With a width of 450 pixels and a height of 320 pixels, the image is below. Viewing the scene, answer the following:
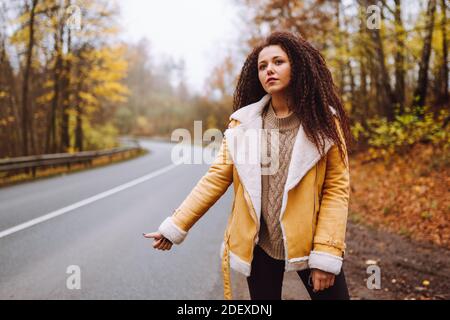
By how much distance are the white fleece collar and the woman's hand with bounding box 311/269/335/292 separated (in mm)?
368

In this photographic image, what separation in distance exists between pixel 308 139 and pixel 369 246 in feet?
14.3

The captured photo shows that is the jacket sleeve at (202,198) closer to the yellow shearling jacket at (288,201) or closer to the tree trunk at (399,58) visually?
the yellow shearling jacket at (288,201)

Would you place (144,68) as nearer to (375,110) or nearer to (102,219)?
(375,110)

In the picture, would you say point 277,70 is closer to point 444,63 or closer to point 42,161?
point 444,63

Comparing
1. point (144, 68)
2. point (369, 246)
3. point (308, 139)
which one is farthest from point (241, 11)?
point (144, 68)

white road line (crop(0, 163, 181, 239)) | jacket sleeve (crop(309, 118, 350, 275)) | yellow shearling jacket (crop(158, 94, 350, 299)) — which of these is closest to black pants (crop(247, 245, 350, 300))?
yellow shearling jacket (crop(158, 94, 350, 299))

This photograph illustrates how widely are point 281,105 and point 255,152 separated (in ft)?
1.10

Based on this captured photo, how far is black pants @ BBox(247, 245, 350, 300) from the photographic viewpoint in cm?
207

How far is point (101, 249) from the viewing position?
537 cm

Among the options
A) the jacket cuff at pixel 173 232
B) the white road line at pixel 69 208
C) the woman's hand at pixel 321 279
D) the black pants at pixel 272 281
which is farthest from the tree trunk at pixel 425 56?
the white road line at pixel 69 208

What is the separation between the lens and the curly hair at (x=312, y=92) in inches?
78.7

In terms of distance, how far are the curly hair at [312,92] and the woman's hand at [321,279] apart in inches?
24.7

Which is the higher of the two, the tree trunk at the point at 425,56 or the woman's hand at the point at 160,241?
the tree trunk at the point at 425,56

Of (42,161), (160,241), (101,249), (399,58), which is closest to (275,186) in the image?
(160,241)
